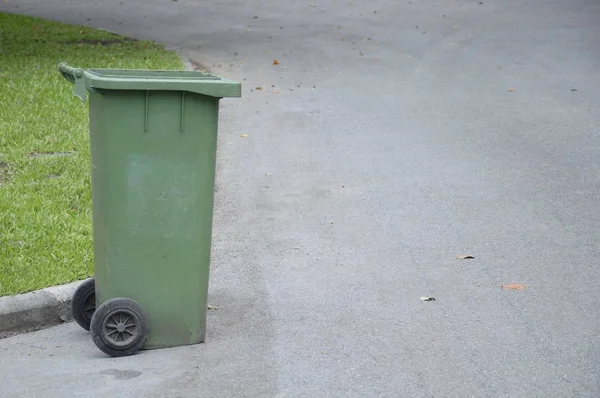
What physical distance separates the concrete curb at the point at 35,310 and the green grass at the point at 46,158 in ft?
0.33

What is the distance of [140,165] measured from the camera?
5195 millimetres

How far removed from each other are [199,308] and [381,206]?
3.14 metres

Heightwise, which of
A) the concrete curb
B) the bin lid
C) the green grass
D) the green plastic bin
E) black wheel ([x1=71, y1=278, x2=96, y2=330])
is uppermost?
the bin lid

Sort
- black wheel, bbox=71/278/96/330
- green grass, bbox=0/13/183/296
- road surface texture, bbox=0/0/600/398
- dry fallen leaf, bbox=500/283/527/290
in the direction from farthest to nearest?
green grass, bbox=0/13/183/296 → dry fallen leaf, bbox=500/283/527/290 → black wheel, bbox=71/278/96/330 → road surface texture, bbox=0/0/600/398

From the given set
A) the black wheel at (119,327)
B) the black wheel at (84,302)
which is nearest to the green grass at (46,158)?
the black wheel at (84,302)

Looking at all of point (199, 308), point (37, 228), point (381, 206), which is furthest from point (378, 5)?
point (199, 308)

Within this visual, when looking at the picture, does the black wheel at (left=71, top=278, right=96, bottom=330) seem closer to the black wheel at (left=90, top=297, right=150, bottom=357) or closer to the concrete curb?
the concrete curb

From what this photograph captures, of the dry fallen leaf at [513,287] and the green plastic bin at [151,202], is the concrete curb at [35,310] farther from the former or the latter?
the dry fallen leaf at [513,287]

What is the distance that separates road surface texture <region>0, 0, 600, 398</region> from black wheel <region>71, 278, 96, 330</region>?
0.10 meters

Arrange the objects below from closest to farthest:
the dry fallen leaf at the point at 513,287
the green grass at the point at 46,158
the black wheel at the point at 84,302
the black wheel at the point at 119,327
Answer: the black wheel at the point at 119,327
the black wheel at the point at 84,302
the dry fallen leaf at the point at 513,287
the green grass at the point at 46,158

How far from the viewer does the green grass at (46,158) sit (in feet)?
21.1

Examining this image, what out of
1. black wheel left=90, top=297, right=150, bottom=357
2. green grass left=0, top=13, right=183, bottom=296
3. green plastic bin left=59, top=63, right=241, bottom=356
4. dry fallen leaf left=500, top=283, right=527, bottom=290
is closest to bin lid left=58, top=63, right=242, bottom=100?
green plastic bin left=59, top=63, right=241, bottom=356

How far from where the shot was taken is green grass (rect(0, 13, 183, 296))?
645 cm

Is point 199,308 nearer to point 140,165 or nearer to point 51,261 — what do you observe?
point 140,165
